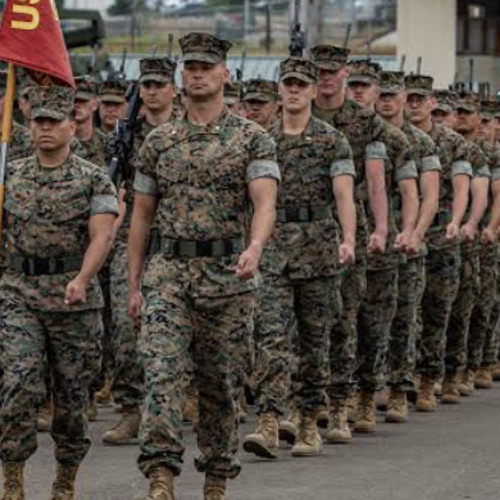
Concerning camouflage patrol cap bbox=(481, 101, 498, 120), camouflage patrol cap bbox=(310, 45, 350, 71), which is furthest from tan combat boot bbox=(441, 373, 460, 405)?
camouflage patrol cap bbox=(310, 45, 350, 71)

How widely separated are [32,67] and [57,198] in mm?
906

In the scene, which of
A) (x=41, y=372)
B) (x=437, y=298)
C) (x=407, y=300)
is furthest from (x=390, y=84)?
(x=41, y=372)

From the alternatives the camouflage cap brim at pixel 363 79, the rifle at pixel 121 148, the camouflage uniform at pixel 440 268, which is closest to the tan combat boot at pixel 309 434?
the rifle at pixel 121 148

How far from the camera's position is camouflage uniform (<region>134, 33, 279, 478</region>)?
11.2m

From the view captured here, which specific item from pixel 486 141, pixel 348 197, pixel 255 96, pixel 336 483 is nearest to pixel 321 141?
pixel 348 197

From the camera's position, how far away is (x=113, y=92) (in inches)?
685

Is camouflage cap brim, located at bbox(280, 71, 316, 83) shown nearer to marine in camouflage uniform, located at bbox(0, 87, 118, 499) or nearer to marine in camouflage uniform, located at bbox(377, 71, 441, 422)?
marine in camouflage uniform, located at bbox(0, 87, 118, 499)

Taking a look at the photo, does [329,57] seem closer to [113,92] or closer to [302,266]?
[302,266]

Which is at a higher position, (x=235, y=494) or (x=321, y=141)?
(x=321, y=141)

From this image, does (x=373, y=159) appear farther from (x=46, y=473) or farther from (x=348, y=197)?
(x=46, y=473)

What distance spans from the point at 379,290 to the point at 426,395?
84.9 inches

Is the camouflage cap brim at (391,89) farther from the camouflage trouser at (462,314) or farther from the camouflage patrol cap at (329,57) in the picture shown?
the camouflage trouser at (462,314)

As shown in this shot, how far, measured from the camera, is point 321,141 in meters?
13.9

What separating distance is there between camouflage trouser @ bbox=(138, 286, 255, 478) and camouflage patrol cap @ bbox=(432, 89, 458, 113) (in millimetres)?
9004
